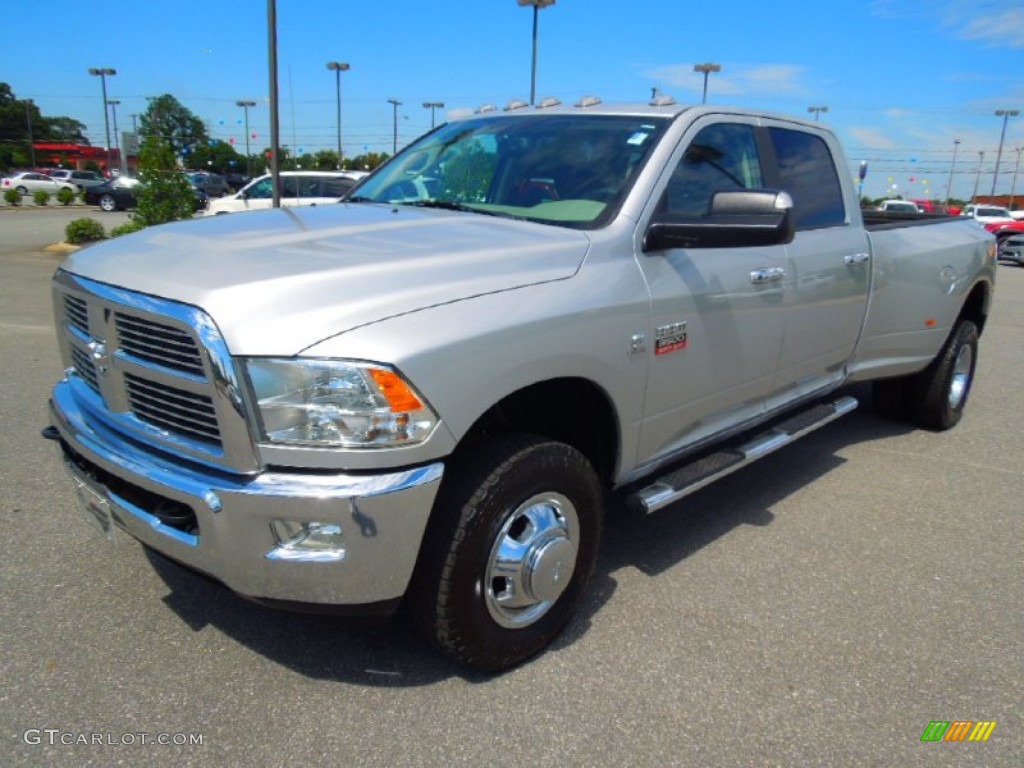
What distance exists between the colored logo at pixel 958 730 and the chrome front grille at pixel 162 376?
219 centimetres

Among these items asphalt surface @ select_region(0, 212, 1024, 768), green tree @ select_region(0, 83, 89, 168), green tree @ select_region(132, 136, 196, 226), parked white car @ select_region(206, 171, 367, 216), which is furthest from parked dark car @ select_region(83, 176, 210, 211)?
green tree @ select_region(0, 83, 89, 168)

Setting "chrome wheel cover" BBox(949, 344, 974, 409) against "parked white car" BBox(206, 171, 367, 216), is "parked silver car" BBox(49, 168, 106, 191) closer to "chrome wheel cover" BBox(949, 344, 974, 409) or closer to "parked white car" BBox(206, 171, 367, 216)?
"parked white car" BBox(206, 171, 367, 216)

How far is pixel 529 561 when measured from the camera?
8.20 feet

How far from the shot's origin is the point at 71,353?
2844 mm

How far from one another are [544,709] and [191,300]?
1.62 m

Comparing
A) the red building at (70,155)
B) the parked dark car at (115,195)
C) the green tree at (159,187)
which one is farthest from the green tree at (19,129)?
the green tree at (159,187)

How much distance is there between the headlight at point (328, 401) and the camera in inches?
78.9

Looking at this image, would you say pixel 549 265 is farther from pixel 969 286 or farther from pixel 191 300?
pixel 969 286

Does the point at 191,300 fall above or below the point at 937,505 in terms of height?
above

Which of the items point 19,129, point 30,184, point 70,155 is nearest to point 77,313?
point 30,184

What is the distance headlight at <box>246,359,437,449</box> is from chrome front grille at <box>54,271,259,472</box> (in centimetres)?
7

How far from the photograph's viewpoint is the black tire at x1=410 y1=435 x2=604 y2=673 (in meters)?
2.29

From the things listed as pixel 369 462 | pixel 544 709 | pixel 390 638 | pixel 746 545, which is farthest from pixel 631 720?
pixel 746 545

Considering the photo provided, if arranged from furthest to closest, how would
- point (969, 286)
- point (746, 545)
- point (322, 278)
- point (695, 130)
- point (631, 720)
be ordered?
1. point (969, 286)
2. point (746, 545)
3. point (695, 130)
4. point (631, 720)
5. point (322, 278)
